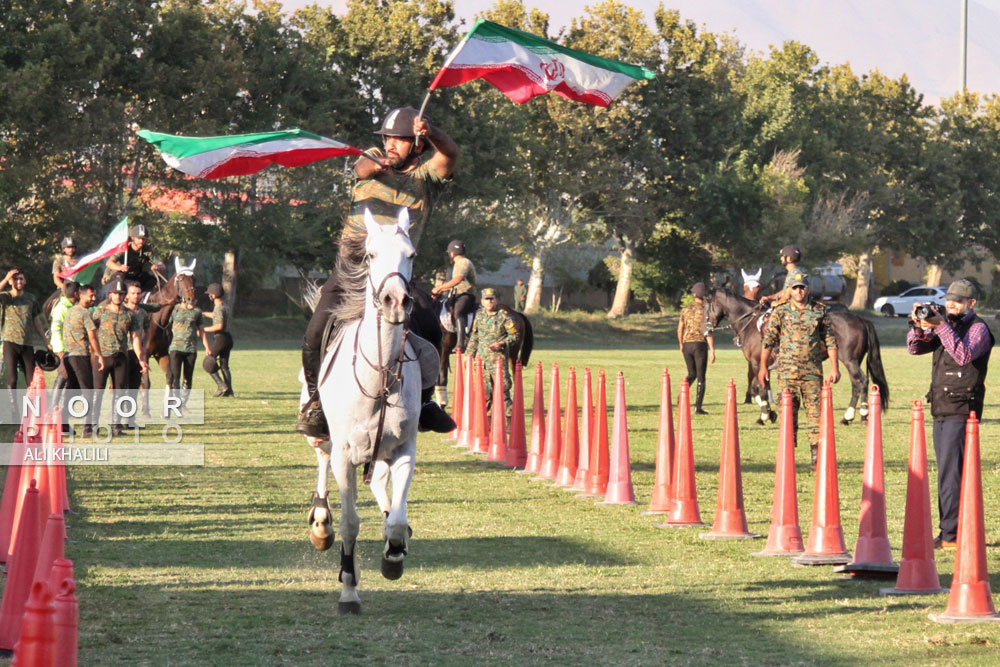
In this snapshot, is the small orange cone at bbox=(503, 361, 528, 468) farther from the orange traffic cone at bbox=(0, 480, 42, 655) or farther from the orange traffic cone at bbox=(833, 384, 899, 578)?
the orange traffic cone at bbox=(0, 480, 42, 655)

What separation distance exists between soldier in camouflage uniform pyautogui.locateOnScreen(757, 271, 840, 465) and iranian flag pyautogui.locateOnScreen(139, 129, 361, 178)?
7208 mm

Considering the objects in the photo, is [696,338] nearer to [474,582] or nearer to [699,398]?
[699,398]

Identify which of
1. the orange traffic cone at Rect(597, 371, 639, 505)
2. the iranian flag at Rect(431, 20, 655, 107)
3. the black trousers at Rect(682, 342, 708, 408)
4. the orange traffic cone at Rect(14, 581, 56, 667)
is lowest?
the orange traffic cone at Rect(597, 371, 639, 505)

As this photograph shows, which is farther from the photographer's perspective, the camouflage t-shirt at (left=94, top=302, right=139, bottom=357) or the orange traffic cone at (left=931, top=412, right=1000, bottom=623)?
the camouflage t-shirt at (left=94, top=302, right=139, bottom=357)

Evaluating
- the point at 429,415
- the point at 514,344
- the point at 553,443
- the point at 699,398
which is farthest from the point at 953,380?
the point at 699,398

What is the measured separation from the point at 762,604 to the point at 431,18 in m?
51.9

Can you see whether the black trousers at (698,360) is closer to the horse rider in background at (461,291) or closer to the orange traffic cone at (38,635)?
the horse rider in background at (461,291)

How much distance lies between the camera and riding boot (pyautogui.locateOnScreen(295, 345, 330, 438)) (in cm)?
875

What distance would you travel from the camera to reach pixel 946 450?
10562 mm

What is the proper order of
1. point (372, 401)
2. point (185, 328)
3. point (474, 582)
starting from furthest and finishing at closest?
point (185, 328)
point (474, 582)
point (372, 401)

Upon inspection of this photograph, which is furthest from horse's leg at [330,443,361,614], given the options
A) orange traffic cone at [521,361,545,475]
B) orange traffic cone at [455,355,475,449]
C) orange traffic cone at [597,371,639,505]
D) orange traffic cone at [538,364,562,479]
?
orange traffic cone at [455,355,475,449]

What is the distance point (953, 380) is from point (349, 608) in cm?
501

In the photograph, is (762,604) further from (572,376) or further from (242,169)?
(572,376)

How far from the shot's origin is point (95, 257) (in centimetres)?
1895
